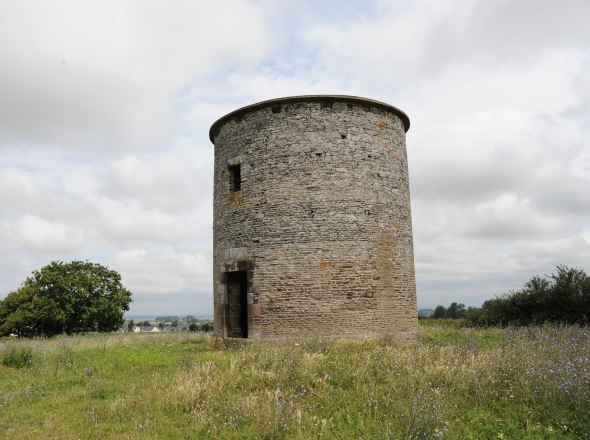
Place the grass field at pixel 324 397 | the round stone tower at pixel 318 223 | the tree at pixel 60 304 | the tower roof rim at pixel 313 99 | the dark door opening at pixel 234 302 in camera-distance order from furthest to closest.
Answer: the tree at pixel 60 304
the dark door opening at pixel 234 302
the tower roof rim at pixel 313 99
the round stone tower at pixel 318 223
the grass field at pixel 324 397

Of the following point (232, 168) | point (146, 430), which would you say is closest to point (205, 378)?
point (146, 430)

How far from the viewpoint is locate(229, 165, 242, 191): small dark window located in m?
11.9

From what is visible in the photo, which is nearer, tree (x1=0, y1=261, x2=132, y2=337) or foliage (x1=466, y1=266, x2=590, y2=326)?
foliage (x1=466, y1=266, x2=590, y2=326)

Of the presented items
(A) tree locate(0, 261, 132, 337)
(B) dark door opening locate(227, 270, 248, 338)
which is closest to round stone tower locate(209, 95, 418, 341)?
(B) dark door opening locate(227, 270, 248, 338)

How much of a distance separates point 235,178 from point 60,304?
59.8 ft

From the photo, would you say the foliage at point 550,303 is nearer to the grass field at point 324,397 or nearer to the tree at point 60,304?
the grass field at point 324,397

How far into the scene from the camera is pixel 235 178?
11984mm

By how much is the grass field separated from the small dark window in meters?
5.18

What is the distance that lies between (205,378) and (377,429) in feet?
9.74

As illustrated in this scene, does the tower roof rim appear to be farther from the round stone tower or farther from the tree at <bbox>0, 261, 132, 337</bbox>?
the tree at <bbox>0, 261, 132, 337</bbox>

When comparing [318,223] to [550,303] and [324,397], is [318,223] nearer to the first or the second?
[324,397]

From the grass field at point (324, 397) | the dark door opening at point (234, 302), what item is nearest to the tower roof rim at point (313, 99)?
the dark door opening at point (234, 302)

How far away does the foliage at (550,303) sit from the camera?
16.1m

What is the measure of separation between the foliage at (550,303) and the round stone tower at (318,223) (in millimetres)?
7182
